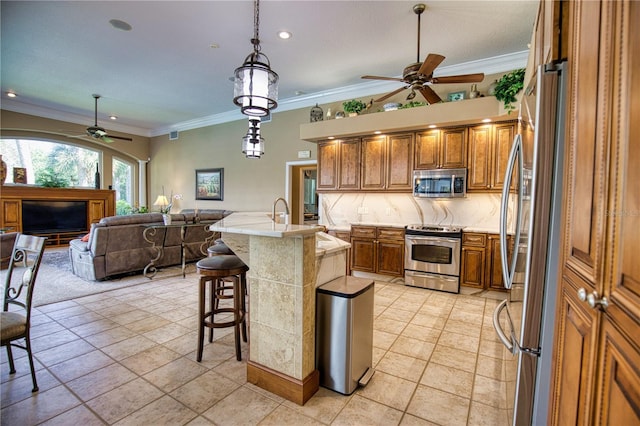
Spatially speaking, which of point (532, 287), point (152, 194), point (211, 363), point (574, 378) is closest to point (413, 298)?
point (211, 363)

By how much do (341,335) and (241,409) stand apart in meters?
0.77

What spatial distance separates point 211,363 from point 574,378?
2333 millimetres

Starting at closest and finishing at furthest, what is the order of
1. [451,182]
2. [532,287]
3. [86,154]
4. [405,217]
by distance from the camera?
[532,287] → [451,182] → [405,217] → [86,154]

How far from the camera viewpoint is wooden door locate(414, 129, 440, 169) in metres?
4.59

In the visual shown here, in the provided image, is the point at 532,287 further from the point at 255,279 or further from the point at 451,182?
the point at 451,182

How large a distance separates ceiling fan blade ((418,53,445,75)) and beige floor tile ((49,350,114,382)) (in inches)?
149

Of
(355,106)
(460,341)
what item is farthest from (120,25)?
(460,341)

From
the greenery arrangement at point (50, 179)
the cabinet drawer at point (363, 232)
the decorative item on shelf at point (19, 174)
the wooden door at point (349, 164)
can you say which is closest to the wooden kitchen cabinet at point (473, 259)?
the cabinet drawer at point (363, 232)

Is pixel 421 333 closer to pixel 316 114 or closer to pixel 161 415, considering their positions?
pixel 161 415

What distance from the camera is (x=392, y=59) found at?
183 inches

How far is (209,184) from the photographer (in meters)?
8.46

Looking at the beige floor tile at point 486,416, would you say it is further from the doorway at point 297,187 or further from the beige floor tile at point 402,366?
the doorway at point 297,187

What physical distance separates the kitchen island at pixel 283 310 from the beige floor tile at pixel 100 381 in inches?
37.0

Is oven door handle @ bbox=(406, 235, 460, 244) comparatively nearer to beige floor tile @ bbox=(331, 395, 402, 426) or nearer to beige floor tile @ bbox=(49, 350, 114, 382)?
beige floor tile @ bbox=(331, 395, 402, 426)
